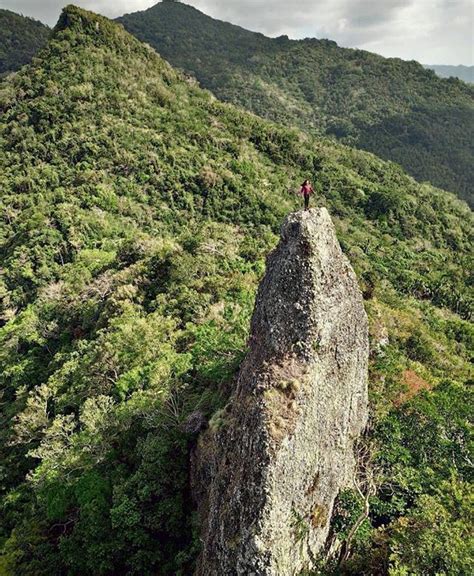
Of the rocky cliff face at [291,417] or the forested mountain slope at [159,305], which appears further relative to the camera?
the forested mountain slope at [159,305]

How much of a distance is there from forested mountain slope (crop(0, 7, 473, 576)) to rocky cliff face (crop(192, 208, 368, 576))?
3.46 meters

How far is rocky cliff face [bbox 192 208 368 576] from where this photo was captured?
16.7 m

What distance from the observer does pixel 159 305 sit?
4966 cm

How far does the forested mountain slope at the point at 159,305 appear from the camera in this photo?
25.8 metres

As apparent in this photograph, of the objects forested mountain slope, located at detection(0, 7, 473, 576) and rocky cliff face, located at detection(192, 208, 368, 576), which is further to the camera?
forested mountain slope, located at detection(0, 7, 473, 576)

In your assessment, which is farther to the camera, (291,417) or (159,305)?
(159,305)

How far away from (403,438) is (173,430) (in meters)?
13.5

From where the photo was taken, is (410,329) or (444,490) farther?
(410,329)

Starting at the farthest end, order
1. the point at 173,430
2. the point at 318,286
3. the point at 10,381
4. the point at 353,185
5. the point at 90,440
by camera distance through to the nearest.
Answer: the point at 353,185 < the point at 10,381 < the point at 90,440 < the point at 173,430 < the point at 318,286

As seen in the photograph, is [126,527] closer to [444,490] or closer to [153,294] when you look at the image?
[444,490]

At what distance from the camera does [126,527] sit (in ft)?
84.8

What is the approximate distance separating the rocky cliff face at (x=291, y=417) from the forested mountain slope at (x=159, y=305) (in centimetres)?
346

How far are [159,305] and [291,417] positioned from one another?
33.8 m

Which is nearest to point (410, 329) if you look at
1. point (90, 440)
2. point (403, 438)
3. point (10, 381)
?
point (403, 438)
